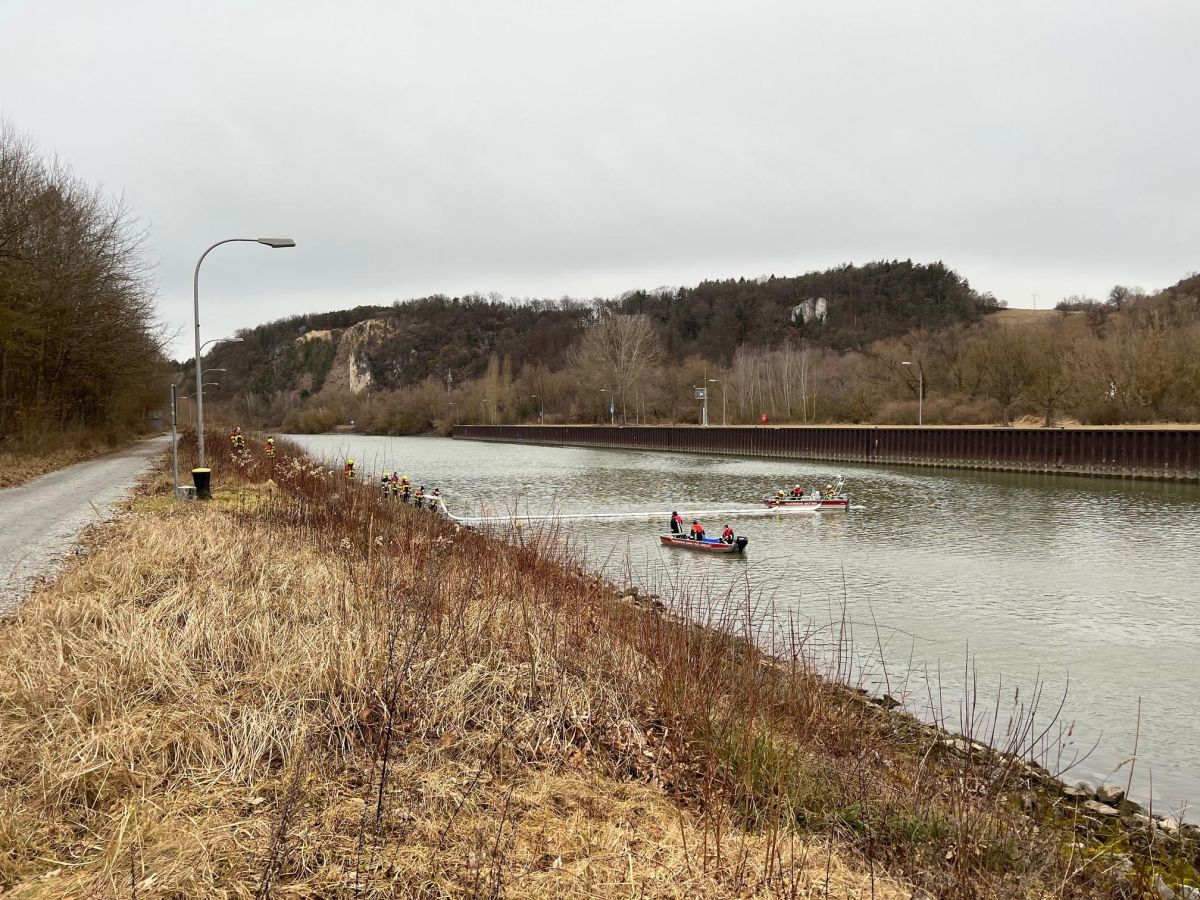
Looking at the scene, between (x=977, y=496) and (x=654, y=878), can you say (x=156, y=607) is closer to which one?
(x=654, y=878)

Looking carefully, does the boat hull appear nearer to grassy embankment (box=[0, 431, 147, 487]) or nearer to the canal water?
the canal water

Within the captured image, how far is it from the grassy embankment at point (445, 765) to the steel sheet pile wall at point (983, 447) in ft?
143

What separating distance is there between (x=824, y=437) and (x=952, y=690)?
56.5 meters

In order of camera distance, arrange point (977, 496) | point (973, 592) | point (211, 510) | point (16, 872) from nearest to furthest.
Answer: point (16, 872), point (211, 510), point (973, 592), point (977, 496)

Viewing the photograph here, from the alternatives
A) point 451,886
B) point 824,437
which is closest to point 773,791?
point 451,886

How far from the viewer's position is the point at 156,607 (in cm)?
725

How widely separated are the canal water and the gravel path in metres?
5.65

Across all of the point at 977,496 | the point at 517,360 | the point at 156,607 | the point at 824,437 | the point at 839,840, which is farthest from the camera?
the point at 517,360

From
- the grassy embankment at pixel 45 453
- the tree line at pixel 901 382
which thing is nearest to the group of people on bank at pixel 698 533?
the grassy embankment at pixel 45 453

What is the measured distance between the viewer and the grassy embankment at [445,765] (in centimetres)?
414

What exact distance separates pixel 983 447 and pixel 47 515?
50.7 meters

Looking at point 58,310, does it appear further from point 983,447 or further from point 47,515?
point 983,447

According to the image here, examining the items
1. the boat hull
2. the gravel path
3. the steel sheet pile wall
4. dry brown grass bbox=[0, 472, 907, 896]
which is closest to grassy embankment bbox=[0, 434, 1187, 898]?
dry brown grass bbox=[0, 472, 907, 896]

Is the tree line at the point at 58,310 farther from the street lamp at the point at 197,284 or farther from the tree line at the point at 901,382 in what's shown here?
the tree line at the point at 901,382
